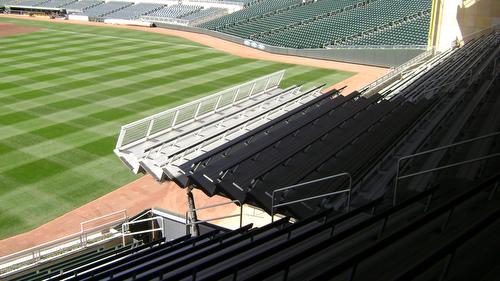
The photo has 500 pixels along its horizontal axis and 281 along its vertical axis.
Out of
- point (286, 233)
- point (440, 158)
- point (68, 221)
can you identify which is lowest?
point (68, 221)

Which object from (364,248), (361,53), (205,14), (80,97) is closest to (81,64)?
(80,97)

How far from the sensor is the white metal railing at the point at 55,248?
9.30 m

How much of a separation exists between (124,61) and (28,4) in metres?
35.7

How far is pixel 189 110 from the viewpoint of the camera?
13.0 meters

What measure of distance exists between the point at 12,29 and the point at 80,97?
26624 mm

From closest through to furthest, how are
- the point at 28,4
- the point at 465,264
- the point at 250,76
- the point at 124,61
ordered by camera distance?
the point at 465,264, the point at 250,76, the point at 124,61, the point at 28,4

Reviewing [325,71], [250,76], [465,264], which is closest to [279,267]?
[465,264]

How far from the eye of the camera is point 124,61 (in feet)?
93.7

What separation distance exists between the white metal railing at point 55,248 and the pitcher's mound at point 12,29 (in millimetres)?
34765

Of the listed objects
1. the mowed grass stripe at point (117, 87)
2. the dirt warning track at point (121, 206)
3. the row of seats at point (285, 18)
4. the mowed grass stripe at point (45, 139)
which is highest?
the row of seats at point (285, 18)

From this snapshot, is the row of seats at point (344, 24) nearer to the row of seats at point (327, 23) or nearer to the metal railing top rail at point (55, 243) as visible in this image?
the row of seats at point (327, 23)

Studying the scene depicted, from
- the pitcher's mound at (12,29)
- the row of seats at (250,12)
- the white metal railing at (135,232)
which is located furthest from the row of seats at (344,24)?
the white metal railing at (135,232)

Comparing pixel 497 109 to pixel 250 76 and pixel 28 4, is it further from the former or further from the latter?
pixel 28 4

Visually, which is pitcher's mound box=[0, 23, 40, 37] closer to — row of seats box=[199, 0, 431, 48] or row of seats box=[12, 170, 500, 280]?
row of seats box=[199, 0, 431, 48]
